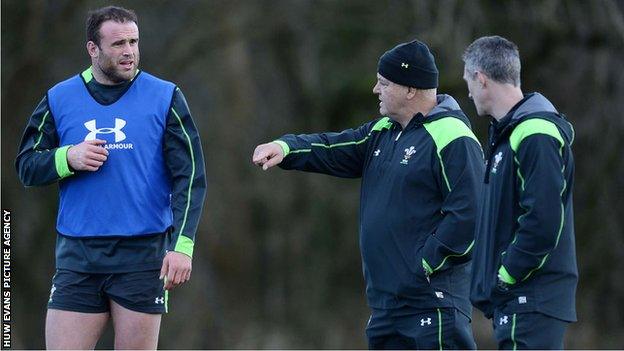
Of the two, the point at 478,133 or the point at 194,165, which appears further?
the point at 478,133

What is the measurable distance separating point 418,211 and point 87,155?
4.84 ft

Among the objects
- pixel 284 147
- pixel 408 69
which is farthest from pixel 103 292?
pixel 408 69

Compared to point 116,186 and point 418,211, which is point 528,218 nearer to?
point 418,211

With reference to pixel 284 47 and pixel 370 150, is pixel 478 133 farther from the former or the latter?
pixel 370 150

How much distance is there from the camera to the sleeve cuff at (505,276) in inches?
225

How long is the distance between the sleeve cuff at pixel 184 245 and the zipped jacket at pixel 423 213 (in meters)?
0.80

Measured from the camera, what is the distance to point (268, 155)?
6398mm

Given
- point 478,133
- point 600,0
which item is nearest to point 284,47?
point 478,133

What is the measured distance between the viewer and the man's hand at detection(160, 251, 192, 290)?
6059 mm

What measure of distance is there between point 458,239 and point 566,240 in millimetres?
527

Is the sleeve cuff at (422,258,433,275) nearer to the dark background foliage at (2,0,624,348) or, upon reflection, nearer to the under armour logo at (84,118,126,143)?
the under armour logo at (84,118,126,143)

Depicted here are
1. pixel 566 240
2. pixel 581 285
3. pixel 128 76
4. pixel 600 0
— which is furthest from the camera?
pixel 581 285

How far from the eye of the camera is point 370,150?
6.58 metres

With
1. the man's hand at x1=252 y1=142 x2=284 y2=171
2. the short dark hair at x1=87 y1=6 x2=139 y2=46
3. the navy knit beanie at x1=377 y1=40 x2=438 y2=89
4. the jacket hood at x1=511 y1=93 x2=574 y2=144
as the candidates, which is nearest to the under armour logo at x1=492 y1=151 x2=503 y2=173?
the jacket hood at x1=511 y1=93 x2=574 y2=144
